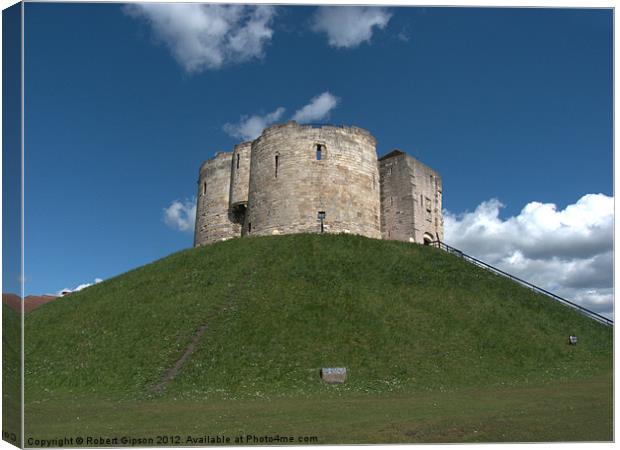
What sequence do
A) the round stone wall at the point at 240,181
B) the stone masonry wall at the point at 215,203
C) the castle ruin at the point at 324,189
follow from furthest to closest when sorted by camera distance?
the stone masonry wall at the point at 215,203 < the round stone wall at the point at 240,181 < the castle ruin at the point at 324,189

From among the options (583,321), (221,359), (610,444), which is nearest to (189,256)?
(221,359)

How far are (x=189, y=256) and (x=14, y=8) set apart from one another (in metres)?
23.8

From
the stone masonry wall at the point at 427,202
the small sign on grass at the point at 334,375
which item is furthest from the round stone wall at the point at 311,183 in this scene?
the small sign on grass at the point at 334,375

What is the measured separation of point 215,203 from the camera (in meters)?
44.8

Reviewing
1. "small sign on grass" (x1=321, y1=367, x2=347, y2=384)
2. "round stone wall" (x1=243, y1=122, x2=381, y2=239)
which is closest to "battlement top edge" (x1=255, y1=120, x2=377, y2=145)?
"round stone wall" (x1=243, y1=122, x2=381, y2=239)

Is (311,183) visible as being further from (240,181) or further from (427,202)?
(427,202)

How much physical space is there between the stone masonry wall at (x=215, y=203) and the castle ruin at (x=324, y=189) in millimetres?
114

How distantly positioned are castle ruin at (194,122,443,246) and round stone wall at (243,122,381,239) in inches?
2.8

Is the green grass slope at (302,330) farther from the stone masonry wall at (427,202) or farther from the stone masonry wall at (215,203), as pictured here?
the stone masonry wall at (215,203)

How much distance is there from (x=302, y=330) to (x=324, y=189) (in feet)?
57.2

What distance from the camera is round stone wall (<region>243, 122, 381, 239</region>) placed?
36656 mm

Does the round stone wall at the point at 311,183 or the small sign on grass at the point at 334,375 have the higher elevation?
the round stone wall at the point at 311,183

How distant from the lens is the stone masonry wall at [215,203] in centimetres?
4375

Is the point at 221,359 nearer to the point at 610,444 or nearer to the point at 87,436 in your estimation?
the point at 87,436
